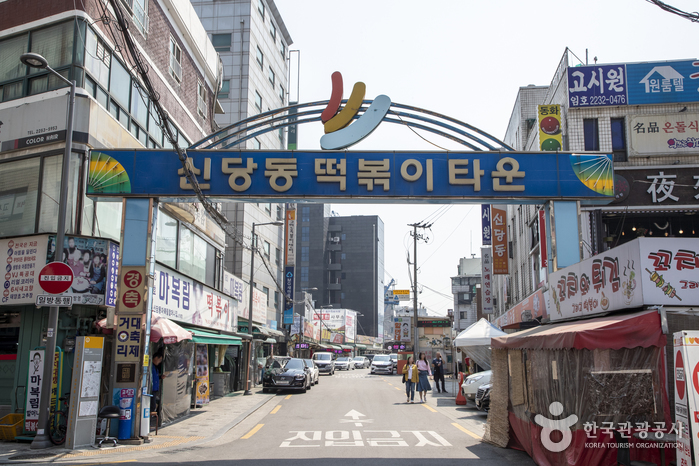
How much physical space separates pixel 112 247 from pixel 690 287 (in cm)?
1170

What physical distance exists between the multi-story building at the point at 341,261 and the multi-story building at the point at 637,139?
10101 cm

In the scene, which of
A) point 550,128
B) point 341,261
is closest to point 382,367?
point 550,128

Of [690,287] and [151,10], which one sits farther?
[151,10]

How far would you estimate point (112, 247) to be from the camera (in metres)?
13.3

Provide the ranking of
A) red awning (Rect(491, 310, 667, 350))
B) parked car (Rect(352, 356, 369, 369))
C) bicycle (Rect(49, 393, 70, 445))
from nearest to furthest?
red awning (Rect(491, 310, 667, 350)), bicycle (Rect(49, 393, 70, 445)), parked car (Rect(352, 356, 369, 369))

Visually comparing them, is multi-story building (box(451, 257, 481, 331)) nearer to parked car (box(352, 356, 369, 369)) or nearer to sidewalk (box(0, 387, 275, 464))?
parked car (box(352, 356, 369, 369))

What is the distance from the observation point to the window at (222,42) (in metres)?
44.3

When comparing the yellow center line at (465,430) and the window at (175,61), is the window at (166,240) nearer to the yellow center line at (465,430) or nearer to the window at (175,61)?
the window at (175,61)

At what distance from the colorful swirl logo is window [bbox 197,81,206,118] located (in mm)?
11917

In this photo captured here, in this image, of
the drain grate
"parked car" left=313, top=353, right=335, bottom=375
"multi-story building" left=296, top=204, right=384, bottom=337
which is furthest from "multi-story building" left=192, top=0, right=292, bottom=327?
"multi-story building" left=296, top=204, right=384, bottom=337

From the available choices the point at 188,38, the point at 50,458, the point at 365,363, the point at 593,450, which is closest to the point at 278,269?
the point at 365,363

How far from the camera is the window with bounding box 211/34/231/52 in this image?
44312mm

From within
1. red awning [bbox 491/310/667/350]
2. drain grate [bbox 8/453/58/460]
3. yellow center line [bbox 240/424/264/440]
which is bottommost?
yellow center line [bbox 240/424/264/440]

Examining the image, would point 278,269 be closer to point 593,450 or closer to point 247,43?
point 247,43
